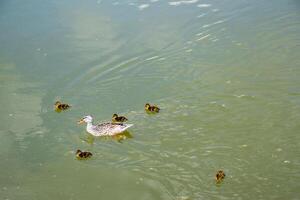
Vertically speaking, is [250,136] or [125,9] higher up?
[125,9]

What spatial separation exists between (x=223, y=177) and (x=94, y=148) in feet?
6.51

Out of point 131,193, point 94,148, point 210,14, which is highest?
point 210,14

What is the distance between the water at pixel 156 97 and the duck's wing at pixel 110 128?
0.18 meters

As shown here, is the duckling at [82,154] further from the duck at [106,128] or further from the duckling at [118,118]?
the duckling at [118,118]

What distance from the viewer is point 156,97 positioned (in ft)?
26.8

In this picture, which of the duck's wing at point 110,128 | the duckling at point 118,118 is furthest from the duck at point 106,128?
the duckling at point 118,118

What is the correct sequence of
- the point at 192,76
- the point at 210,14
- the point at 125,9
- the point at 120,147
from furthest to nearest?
the point at 125,9, the point at 210,14, the point at 192,76, the point at 120,147

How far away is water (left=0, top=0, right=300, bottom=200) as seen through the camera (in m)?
6.40

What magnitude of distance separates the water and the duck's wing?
18 centimetres

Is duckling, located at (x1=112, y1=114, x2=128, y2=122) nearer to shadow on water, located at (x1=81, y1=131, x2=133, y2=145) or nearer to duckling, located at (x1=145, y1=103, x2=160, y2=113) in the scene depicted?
shadow on water, located at (x1=81, y1=131, x2=133, y2=145)

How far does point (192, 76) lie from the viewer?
340 inches

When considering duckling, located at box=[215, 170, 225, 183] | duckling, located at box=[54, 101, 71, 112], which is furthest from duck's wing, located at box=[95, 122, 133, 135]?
duckling, located at box=[215, 170, 225, 183]

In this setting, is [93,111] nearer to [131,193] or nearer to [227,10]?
[131,193]

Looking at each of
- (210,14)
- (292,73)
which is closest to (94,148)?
(292,73)
